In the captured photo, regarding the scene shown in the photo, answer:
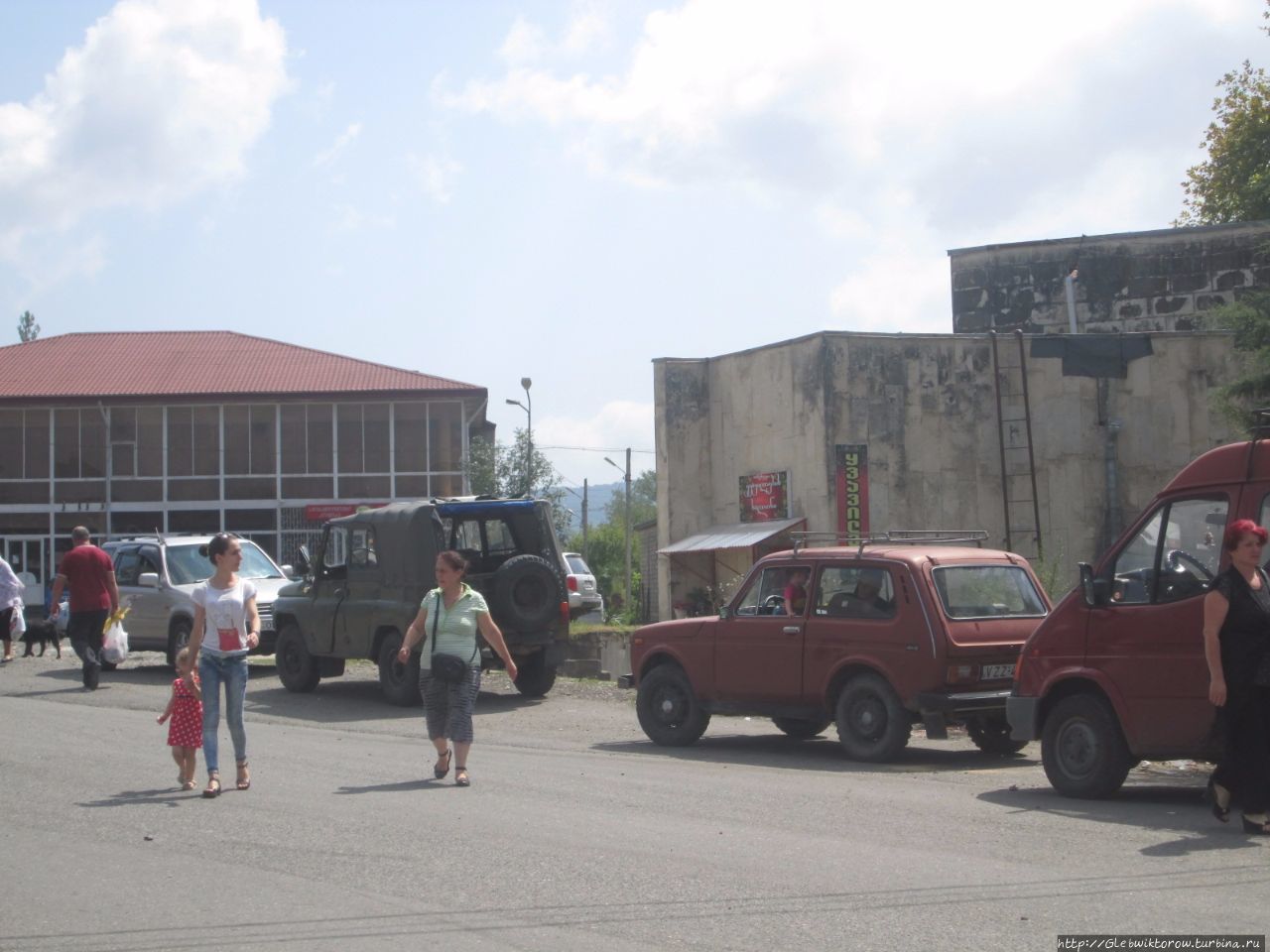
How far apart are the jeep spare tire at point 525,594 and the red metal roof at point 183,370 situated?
3350cm

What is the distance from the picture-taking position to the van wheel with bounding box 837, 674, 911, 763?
11.7 m

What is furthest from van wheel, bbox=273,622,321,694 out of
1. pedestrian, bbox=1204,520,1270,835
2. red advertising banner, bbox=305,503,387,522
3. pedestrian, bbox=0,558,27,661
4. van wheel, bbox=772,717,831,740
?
red advertising banner, bbox=305,503,387,522

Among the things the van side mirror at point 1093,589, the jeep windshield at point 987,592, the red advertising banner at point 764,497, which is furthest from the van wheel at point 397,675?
the red advertising banner at point 764,497

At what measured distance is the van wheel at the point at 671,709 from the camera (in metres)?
13.3

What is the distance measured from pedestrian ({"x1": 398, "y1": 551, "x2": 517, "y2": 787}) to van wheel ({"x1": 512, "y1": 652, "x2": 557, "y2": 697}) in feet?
21.9

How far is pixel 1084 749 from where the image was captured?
979 cm

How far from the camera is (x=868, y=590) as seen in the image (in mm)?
12156

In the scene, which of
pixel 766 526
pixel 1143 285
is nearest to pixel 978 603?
pixel 766 526

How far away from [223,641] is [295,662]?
8917 mm

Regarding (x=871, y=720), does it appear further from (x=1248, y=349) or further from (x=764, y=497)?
(x=764, y=497)

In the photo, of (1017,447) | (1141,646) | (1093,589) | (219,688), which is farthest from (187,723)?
(1017,447)

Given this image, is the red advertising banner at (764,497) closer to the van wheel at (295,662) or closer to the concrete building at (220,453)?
the van wheel at (295,662)

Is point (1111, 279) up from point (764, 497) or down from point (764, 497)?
up

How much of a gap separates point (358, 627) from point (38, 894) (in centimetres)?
1044
